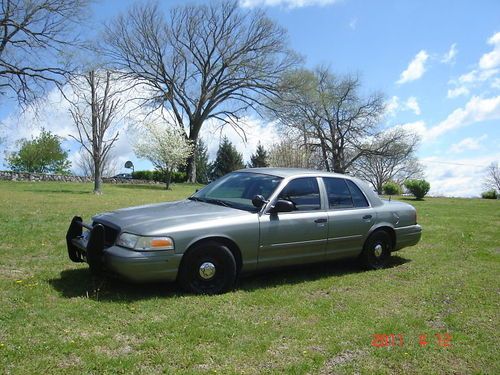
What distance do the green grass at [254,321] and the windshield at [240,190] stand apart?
1.03 m

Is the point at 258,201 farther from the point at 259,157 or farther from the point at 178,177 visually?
the point at 259,157

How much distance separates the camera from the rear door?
6325mm

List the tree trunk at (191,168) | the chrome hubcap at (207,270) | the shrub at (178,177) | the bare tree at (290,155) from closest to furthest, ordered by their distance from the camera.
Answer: the chrome hubcap at (207,270), the tree trunk at (191,168), the shrub at (178,177), the bare tree at (290,155)

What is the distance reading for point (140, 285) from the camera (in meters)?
5.46

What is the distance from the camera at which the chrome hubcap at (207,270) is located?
16.9 ft

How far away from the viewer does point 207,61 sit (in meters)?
46.6

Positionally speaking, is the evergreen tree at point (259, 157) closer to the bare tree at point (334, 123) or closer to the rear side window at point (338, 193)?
the bare tree at point (334, 123)

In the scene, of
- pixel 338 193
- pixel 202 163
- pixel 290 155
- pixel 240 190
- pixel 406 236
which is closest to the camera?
pixel 240 190

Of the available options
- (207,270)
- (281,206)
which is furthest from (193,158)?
(207,270)

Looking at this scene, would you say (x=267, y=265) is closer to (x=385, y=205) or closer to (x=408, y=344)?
(x=408, y=344)

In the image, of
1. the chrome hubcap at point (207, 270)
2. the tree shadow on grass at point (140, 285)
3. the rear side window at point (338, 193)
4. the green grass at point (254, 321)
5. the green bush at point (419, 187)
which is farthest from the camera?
the green bush at point (419, 187)

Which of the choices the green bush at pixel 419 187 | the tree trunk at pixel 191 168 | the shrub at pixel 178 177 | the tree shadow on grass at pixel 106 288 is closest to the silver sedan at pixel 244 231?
the tree shadow on grass at pixel 106 288

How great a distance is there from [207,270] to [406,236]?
11.9 ft

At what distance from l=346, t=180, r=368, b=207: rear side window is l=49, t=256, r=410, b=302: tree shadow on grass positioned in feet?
2.91
